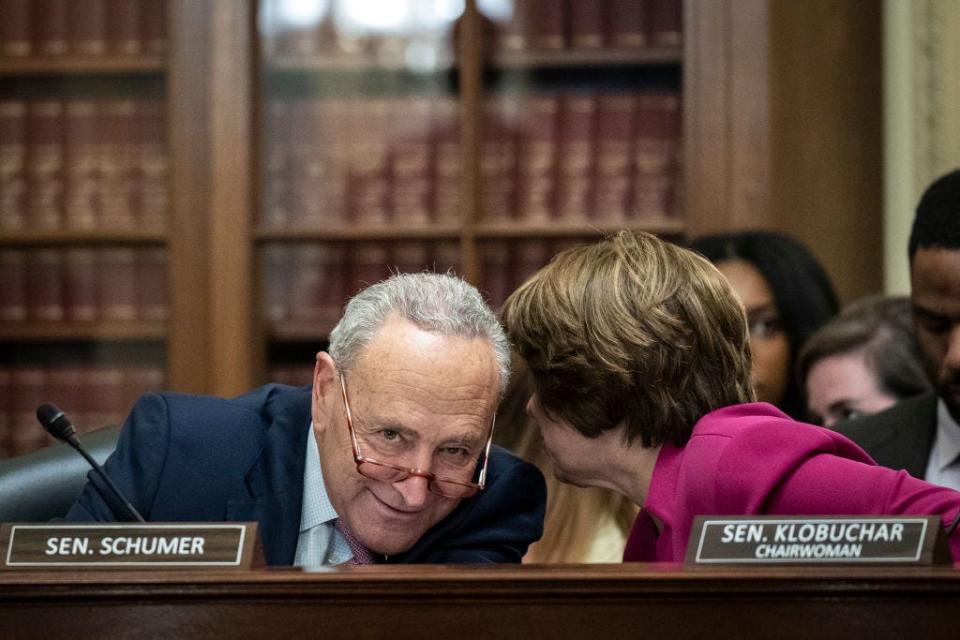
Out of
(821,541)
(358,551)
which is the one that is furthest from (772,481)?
(358,551)

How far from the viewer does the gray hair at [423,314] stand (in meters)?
1.68

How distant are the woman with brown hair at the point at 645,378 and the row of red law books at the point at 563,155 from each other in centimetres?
182

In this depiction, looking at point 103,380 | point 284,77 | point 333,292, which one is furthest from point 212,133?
point 103,380

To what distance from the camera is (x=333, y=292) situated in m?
Result: 3.73

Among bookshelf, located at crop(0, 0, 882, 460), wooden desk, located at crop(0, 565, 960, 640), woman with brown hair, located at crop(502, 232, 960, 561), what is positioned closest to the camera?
wooden desk, located at crop(0, 565, 960, 640)

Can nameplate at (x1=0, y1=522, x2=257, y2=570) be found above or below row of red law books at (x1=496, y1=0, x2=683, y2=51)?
below

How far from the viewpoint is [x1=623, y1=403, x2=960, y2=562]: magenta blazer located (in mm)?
1438

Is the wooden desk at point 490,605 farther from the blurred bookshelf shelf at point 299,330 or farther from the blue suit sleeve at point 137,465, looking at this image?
the blurred bookshelf shelf at point 299,330

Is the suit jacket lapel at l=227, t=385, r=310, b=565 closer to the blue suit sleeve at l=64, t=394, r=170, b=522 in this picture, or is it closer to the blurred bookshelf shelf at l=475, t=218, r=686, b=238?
the blue suit sleeve at l=64, t=394, r=170, b=522

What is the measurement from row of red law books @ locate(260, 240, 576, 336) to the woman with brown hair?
5.89 ft

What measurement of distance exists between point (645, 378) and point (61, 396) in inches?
98.5

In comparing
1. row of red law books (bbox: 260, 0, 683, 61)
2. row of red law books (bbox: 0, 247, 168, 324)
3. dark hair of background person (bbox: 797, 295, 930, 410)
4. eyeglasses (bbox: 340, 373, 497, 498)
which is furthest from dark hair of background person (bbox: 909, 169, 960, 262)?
row of red law books (bbox: 0, 247, 168, 324)

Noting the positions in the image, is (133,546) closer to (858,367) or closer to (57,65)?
(858,367)

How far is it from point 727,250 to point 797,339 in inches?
10.7
